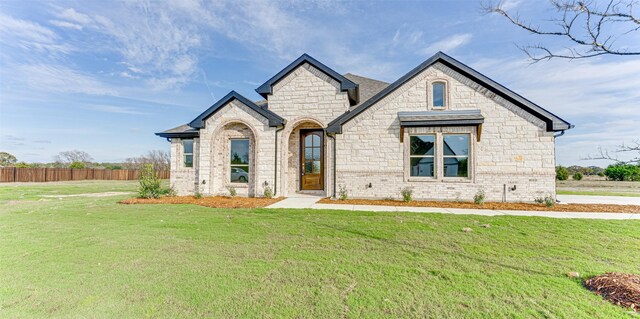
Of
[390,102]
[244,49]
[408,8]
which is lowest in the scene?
[390,102]

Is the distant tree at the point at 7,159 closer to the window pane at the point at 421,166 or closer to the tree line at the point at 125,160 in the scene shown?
the tree line at the point at 125,160

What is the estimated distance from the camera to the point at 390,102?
34.9 ft

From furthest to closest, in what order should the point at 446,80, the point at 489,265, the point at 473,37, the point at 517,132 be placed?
the point at 446,80
the point at 517,132
the point at 473,37
the point at 489,265

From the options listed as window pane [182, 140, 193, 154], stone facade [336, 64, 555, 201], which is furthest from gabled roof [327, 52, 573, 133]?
window pane [182, 140, 193, 154]

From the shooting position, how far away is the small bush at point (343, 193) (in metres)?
10.4

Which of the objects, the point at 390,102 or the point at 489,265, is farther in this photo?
the point at 390,102

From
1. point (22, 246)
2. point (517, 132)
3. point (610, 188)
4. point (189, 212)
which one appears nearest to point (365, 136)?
point (517, 132)

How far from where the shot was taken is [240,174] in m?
12.1

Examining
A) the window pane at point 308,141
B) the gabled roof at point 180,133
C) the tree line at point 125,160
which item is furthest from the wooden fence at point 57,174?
the window pane at point 308,141

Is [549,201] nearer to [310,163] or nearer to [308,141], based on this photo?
[310,163]

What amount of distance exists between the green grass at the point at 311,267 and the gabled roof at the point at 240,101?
598cm

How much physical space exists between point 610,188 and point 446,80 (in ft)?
52.3

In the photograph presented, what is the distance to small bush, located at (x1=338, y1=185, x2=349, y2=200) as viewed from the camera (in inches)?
410

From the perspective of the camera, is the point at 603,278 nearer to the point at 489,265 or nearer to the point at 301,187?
the point at 489,265
